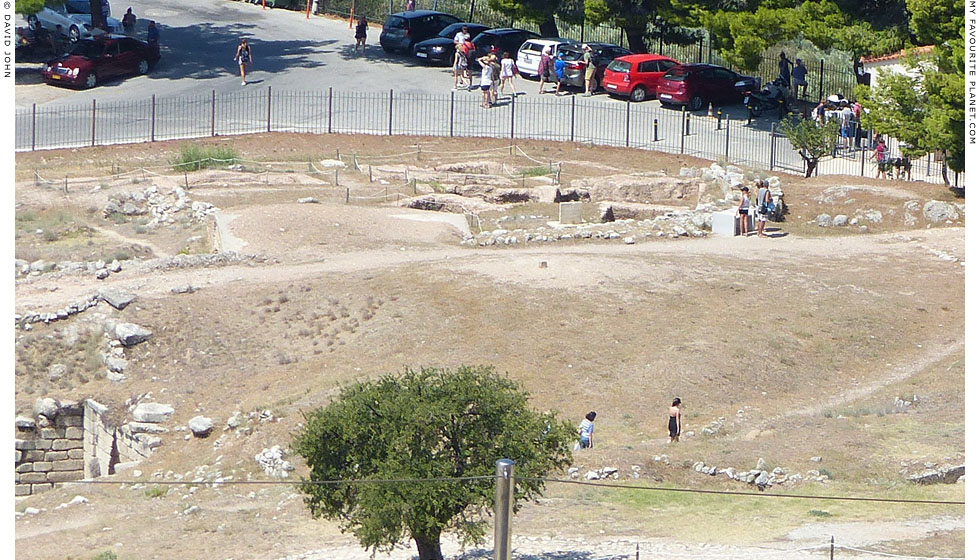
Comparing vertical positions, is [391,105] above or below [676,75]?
below

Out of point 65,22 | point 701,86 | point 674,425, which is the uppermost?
point 65,22

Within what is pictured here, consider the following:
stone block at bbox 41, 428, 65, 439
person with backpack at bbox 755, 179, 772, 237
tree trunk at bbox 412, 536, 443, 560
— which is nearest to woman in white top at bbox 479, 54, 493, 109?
person with backpack at bbox 755, 179, 772, 237

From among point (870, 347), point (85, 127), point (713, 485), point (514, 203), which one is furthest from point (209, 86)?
point (713, 485)

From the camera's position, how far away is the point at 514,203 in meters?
37.2

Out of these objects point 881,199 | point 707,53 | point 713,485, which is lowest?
point 713,485

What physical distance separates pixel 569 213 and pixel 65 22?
27186mm

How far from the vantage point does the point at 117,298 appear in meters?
27.5

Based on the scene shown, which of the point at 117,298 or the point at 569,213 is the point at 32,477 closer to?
the point at 117,298

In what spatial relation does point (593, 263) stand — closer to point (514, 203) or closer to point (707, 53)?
point (514, 203)

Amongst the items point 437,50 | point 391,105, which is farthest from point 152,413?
point 437,50

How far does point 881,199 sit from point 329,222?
13.8m

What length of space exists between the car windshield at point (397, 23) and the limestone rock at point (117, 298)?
1047 inches

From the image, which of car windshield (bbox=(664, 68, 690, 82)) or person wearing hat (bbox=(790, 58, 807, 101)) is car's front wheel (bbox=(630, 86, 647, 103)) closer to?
car windshield (bbox=(664, 68, 690, 82))

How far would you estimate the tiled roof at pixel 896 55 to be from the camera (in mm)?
37344
